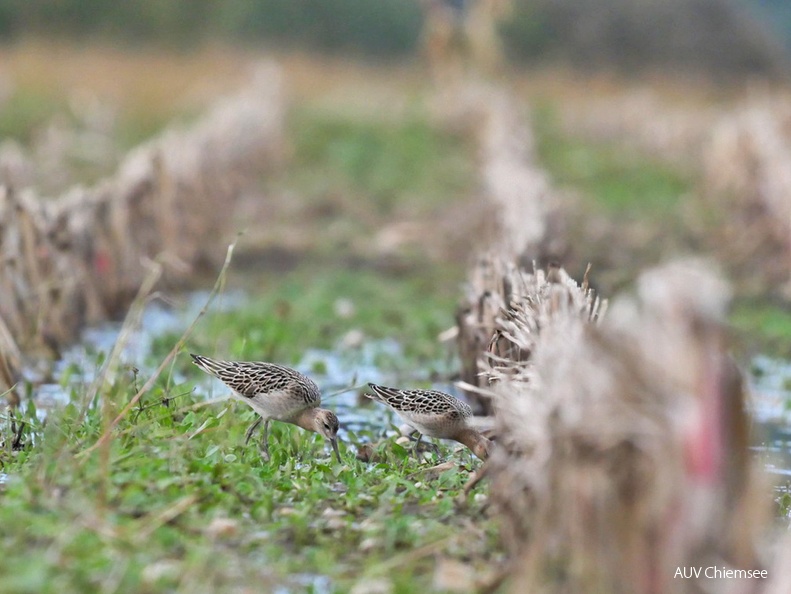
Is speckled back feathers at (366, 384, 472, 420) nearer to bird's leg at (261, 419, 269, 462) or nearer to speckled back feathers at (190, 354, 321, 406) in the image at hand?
speckled back feathers at (190, 354, 321, 406)

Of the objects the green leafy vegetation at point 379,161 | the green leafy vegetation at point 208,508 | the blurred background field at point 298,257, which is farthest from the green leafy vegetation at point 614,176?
the green leafy vegetation at point 208,508

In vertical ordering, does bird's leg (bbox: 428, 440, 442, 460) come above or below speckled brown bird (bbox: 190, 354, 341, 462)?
below

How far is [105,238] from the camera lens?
10633mm

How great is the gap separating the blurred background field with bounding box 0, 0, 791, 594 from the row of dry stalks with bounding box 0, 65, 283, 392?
3 cm

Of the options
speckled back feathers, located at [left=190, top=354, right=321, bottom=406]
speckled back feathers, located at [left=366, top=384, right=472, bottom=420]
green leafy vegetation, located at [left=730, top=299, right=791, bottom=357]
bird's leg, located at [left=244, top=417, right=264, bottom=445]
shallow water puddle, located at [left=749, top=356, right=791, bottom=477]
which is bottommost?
shallow water puddle, located at [left=749, top=356, right=791, bottom=477]

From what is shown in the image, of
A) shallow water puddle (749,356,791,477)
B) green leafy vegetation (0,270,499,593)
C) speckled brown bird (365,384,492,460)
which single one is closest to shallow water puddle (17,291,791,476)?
shallow water puddle (749,356,791,477)

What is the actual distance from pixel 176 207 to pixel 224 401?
22.0 ft

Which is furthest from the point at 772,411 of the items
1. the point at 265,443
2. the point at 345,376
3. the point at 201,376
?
the point at 265,443

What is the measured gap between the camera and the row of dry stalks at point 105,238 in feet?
27.8

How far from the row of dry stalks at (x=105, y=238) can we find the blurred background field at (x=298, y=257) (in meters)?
0.03

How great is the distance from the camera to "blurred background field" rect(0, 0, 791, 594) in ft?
15.2

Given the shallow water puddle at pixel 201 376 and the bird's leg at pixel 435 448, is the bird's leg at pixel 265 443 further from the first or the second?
the bird's leg at pixel 435 448

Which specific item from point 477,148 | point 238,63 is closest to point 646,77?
point 238,63

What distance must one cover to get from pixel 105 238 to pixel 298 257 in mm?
4148
